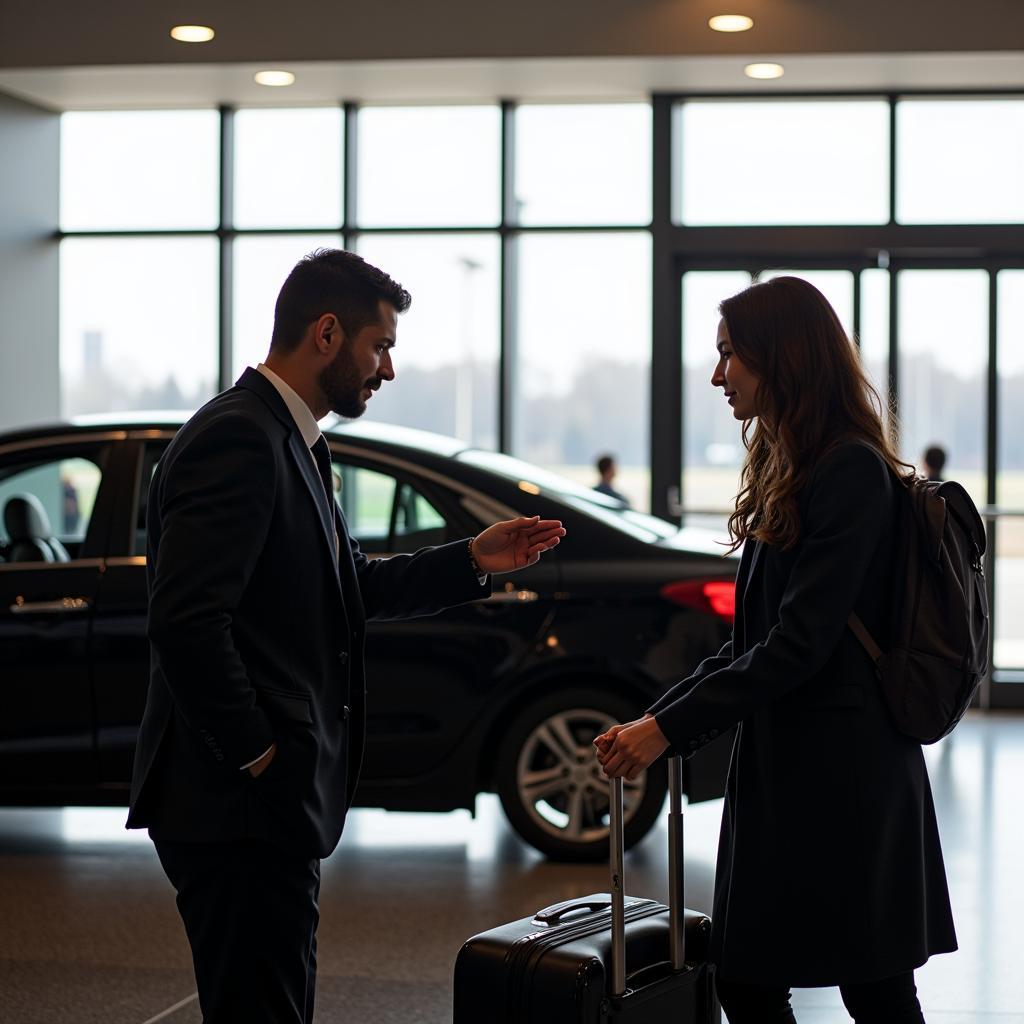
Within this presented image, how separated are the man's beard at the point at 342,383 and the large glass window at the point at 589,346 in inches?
317

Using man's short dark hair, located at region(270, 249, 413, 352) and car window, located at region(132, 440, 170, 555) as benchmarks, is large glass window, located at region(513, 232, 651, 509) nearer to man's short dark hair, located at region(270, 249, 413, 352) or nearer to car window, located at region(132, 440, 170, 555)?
car window, located at region(132, 440, 170, 555)

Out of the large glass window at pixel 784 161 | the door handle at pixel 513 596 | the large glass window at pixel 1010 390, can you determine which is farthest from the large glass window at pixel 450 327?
the door handle at pixel 513 596

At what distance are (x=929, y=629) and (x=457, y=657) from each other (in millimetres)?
3236

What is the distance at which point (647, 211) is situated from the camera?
10.6 m

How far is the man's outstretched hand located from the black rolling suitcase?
1.84 feet

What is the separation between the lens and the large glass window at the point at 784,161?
1041 centimetres

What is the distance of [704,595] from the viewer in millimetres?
5680

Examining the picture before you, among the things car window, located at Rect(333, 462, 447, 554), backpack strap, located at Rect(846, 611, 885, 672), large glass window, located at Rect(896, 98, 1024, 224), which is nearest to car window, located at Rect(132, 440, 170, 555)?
car window, located at Rect(333, 462, 447, 554)

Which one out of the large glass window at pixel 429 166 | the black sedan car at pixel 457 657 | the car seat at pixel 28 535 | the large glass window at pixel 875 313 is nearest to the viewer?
the black sedan car at pixel 457 657

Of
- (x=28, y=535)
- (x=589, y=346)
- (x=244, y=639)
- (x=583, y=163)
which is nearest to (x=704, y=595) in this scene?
(x=28, y=535)

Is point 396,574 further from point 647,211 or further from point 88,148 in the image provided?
point 88,148

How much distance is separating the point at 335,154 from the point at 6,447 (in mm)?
5554

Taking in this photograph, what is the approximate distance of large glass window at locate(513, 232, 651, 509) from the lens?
35.0 feet

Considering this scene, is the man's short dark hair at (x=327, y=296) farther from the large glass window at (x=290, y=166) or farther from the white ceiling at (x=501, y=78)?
the large glass window at (x=290, y=166)
